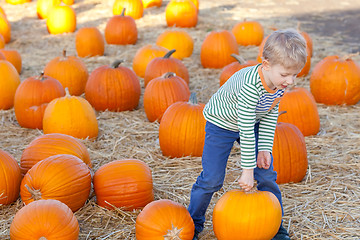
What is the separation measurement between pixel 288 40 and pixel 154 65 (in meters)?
3.69

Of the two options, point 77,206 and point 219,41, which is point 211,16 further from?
point 77,206

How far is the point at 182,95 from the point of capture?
5438 millimetres

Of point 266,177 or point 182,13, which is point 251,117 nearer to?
point 266,177

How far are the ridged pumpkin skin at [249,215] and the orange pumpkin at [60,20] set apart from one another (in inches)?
300

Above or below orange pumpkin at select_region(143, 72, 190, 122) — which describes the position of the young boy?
above

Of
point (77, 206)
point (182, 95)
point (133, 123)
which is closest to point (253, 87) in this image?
point (77, 206)

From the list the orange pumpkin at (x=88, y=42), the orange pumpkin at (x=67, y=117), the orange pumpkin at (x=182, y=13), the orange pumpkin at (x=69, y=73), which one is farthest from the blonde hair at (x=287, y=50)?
the orange pumpkin at (x=182, y=13)

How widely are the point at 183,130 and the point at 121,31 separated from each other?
4.85m

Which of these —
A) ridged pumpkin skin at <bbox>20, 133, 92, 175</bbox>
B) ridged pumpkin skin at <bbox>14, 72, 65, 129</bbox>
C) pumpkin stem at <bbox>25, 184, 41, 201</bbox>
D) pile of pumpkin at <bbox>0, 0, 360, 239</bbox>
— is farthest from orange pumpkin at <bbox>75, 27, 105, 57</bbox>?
pumpkin stem at <bbox>25, 184, 41, 201</bbox>

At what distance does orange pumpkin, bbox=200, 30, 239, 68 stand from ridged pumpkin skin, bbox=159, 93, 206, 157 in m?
2.95

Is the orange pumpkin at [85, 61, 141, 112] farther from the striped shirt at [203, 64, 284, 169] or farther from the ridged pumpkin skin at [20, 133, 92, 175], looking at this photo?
the striped shirt at [203, 64, 284, 169]

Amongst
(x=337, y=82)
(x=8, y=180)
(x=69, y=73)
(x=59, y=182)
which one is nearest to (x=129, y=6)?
(x=69, y=73)

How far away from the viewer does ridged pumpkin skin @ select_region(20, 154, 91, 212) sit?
137 inches

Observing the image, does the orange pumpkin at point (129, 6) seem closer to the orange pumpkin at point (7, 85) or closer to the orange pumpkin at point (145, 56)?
the orange pumpkin at point (145, 56)
